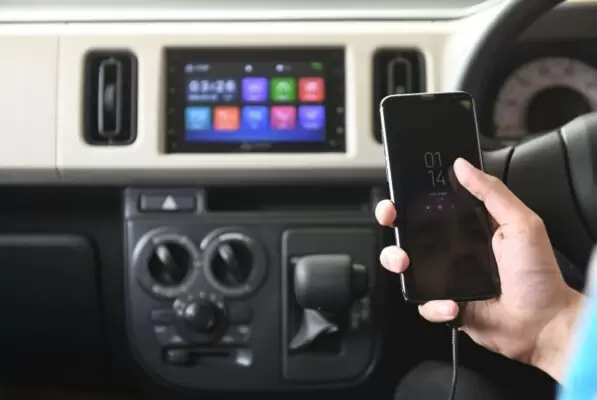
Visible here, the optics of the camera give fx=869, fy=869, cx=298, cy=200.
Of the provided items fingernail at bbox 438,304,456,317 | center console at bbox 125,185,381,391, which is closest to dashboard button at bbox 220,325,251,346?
center console at bbox 125,185,381,391

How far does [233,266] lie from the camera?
832 mm

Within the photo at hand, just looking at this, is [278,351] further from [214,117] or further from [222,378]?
[214,117]

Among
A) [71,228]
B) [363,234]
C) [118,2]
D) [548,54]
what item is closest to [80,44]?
[118,2]

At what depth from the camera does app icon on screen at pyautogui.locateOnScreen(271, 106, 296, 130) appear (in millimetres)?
808

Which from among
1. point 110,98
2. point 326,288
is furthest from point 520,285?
point 110,98

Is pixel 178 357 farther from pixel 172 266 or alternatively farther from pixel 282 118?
pixel 282 118

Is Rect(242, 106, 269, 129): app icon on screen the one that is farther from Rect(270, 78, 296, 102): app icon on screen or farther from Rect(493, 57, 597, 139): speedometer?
Rect(493, 57, 597, 139): speedometer

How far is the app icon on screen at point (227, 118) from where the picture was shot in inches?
31.9

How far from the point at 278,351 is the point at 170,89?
0.27 meters

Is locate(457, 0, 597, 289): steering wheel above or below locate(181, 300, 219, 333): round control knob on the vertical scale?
above

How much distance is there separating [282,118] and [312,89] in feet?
0.13

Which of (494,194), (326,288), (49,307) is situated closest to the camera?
(494,194)

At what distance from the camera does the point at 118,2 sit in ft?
2.74

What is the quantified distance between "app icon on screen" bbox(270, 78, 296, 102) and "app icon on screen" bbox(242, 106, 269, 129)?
2 centimetres
